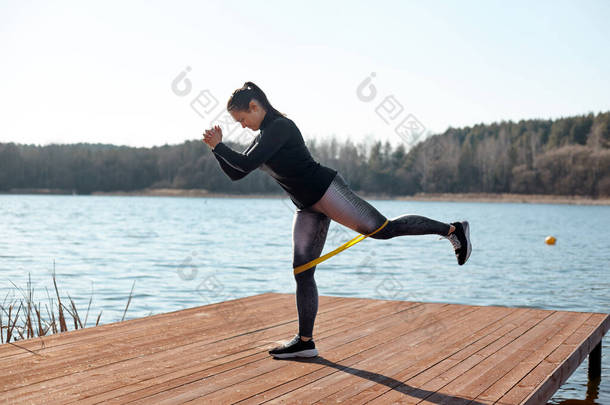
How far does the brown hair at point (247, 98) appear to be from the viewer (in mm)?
3646

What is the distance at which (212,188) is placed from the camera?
3041 inches

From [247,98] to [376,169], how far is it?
75696mm

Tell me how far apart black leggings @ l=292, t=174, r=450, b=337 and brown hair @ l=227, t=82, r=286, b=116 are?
567 mm

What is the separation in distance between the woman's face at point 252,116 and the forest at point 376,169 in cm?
6841

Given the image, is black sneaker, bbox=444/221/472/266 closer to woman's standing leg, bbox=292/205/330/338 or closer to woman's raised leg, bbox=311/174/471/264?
woman's raised leg, bbox=311/174/471/264

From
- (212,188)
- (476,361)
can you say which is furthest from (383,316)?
(212,188)

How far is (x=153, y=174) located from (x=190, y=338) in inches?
3088

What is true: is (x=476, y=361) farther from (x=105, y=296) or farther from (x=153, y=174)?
(x=153, y=174)

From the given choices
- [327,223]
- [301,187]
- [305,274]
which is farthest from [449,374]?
[301,187]

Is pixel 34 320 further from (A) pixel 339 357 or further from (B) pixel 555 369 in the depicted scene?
(B) pixel 555 369

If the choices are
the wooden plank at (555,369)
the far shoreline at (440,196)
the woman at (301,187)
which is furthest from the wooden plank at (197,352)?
the far shoreline at (440,196)

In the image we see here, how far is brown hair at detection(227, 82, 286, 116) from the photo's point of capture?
3646mm

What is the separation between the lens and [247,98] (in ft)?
12.0

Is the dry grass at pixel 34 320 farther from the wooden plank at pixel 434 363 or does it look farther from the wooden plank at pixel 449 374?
the wooden plank at pixel 449 374
